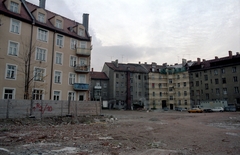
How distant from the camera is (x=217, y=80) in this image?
58.3m

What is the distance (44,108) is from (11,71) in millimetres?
8800

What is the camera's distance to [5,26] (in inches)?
958

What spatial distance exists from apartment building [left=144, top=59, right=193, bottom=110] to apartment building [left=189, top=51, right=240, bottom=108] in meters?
3.32

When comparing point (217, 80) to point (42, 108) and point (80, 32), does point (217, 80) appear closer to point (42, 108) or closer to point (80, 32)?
point (80, 32)

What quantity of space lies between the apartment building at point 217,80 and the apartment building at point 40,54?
4296 cm

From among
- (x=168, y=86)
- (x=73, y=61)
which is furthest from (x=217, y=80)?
(x=73, y=61)

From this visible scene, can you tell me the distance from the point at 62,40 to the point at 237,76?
4857 cm

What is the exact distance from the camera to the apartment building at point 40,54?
24.5 m

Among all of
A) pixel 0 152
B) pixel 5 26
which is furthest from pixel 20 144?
pixel 5 26

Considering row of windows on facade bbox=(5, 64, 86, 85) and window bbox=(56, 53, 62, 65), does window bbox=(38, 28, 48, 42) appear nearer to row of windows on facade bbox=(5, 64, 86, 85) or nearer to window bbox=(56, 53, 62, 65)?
window bbox=(56, 53, 62, 65)

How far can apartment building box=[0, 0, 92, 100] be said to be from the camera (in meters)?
24.5

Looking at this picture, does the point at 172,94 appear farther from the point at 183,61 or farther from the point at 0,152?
the point at 0,152

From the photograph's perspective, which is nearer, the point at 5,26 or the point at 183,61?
the point at 5,26

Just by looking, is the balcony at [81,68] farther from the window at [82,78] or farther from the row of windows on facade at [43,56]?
the window at [82,78]
